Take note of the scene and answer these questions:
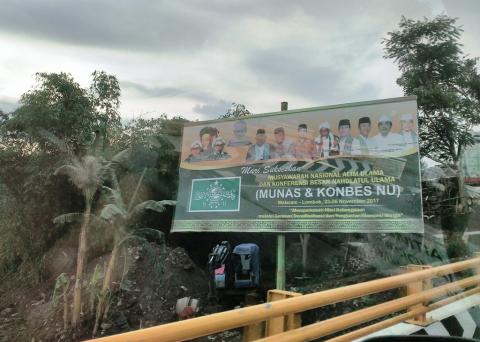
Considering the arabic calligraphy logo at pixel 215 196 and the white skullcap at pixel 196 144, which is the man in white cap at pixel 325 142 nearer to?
the arabic calligraphy logo at pixel 215 196

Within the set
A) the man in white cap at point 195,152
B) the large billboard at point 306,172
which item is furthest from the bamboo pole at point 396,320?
the man in white cap at point 195,152

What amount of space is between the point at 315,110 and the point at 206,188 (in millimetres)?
2189

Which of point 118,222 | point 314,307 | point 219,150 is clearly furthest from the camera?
point 118,222

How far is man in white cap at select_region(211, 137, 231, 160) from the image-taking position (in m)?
7.75

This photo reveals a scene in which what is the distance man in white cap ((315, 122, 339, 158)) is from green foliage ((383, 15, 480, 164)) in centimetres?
397

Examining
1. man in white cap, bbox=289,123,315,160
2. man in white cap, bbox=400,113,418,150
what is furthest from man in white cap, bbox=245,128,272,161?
man in white cap, bbox=400,113,418,150

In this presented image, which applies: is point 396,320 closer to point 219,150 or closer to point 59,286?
point 219,150

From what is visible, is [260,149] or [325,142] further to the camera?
[260,149]

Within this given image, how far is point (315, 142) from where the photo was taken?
7.00 m

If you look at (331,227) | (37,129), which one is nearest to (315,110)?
(331,227)

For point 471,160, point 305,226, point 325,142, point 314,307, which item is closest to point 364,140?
point 325,142

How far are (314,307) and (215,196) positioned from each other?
578cm

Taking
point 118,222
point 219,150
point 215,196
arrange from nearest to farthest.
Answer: point 215,196 → point 219,150 → point 118,222

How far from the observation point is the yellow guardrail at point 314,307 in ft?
4.24
